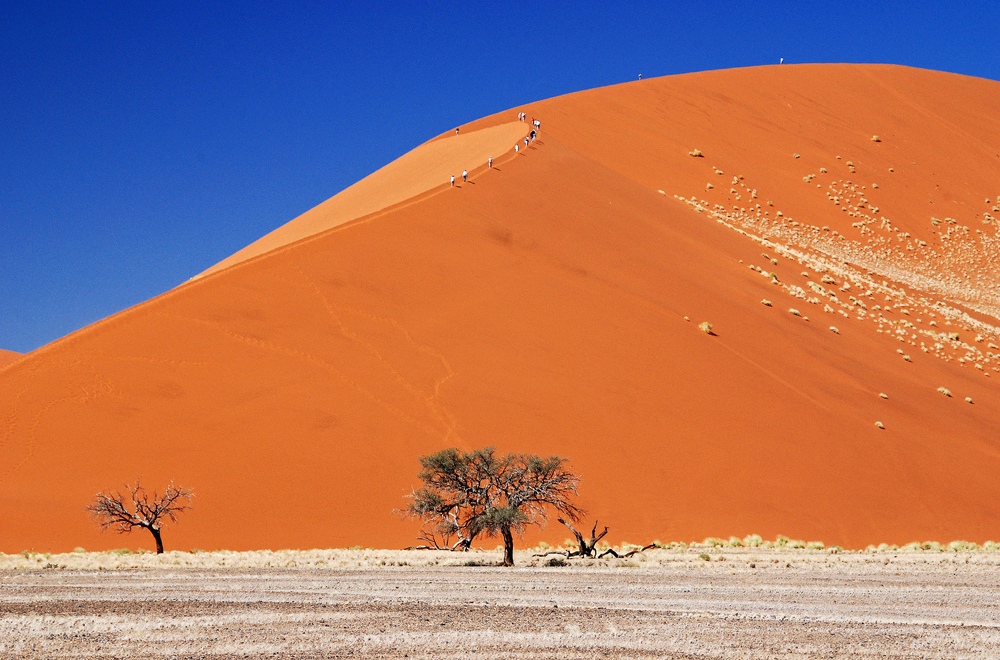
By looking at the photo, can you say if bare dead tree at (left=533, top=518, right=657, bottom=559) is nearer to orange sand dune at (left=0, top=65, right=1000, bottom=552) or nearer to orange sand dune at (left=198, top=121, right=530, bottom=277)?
orange sand dune at (left=0, top=65, right=1000, bottom=552)

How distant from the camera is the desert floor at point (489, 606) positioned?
8.67 metres

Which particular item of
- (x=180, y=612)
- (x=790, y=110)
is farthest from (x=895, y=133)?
(x=180, y=612)

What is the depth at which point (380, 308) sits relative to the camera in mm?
24250

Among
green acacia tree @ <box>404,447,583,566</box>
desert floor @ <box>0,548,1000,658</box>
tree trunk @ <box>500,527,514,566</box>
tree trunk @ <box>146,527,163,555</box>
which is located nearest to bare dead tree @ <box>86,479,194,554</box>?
tree trunk @ <box>146,527,163,555</box>

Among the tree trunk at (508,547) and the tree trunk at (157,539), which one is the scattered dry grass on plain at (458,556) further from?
the tree trunk at (508,547)

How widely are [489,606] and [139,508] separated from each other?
8.02m

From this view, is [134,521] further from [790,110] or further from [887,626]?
[790,110]

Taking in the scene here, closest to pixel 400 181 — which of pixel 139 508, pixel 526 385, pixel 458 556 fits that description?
pixel 526 385

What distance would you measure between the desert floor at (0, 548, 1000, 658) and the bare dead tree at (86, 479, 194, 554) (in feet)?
2.47

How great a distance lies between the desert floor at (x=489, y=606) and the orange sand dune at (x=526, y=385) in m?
2.71

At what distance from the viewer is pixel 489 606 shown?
10.9 m

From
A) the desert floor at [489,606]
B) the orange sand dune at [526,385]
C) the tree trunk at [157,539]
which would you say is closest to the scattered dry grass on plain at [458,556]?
the desert floor at [489,606]

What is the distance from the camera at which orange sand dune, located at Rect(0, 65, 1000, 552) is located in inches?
738

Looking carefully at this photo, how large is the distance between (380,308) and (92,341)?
6100mm
